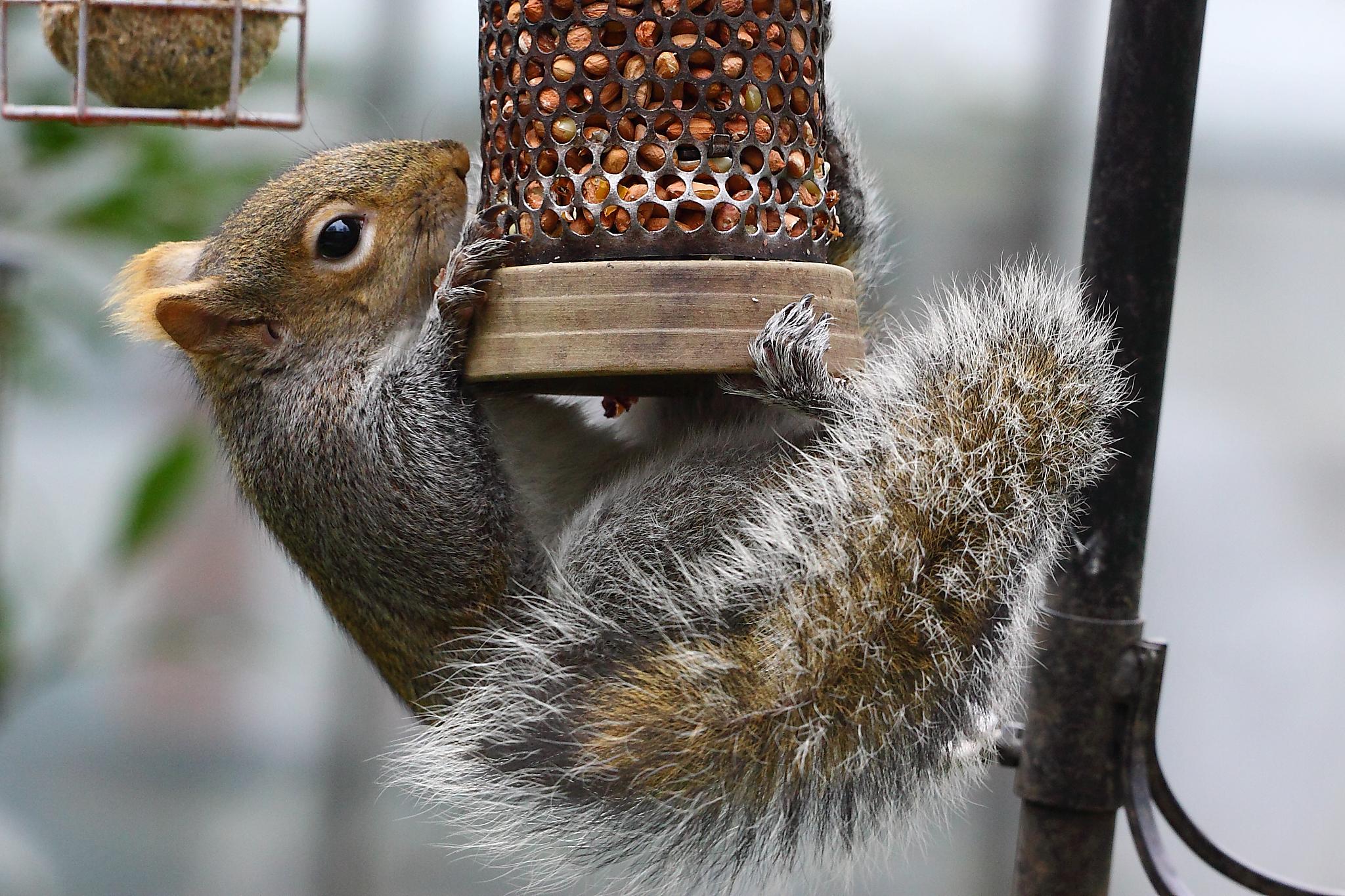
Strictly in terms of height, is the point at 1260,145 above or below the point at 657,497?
above

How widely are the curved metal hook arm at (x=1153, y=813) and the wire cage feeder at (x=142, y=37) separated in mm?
1286

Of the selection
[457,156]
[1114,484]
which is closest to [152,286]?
[457,156]

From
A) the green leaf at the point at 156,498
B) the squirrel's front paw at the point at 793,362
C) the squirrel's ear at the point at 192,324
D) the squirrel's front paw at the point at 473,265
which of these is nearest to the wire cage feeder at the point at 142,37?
the squirrel's ear at the point at 192,324

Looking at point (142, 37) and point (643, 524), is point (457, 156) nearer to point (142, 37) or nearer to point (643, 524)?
point (142, 37)

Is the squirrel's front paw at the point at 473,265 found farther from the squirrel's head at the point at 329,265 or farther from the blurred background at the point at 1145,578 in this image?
the blurred background at the point at 1145,578

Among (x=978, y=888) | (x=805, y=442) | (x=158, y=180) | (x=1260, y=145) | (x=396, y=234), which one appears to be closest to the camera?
(x=805, y=442)

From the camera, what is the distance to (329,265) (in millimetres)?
1809

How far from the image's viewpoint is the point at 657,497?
1645 mm

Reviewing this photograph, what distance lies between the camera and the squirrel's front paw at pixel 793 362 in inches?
→ 55.0

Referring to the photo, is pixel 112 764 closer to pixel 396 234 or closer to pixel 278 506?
pixel 278 506

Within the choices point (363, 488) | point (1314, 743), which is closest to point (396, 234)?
point (363, 488)

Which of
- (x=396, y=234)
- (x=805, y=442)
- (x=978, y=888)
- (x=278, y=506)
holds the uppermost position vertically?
(x=396, y=234)

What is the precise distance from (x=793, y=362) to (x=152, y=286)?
1.03 meters

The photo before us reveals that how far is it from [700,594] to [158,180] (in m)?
1.24
